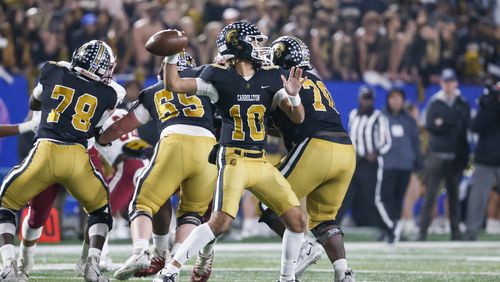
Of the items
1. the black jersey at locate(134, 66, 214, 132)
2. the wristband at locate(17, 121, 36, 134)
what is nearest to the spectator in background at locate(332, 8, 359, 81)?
the black jersey at locate(134, 66, 214, 132)

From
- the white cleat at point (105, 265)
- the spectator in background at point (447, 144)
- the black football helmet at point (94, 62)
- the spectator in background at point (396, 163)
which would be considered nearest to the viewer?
the black football helmet at point (94, 62)

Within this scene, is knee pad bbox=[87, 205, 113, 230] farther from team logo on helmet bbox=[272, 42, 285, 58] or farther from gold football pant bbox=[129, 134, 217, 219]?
team logo on helmet bbox=[272, 42, 285, 58]

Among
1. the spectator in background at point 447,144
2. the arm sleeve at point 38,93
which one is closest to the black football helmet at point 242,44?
the arm sleeve at point 38,93

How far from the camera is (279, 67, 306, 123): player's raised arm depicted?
690 cm

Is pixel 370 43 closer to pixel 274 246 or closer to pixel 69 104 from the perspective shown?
pixel 274 246

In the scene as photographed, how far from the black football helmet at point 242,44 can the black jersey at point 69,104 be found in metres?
1.01

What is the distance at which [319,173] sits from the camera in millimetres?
7406

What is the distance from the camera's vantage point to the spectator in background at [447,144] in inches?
530

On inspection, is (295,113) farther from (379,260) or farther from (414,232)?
(414,232)

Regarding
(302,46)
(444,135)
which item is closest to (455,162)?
(444,135)

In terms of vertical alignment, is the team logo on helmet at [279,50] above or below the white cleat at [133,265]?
Answer: above

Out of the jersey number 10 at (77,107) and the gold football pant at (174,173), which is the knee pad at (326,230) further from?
the jersey number 10 at (77,107)

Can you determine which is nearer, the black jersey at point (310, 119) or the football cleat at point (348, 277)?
the football cleat at point (348, 277)

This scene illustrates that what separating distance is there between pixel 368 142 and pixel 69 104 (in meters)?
6.18
